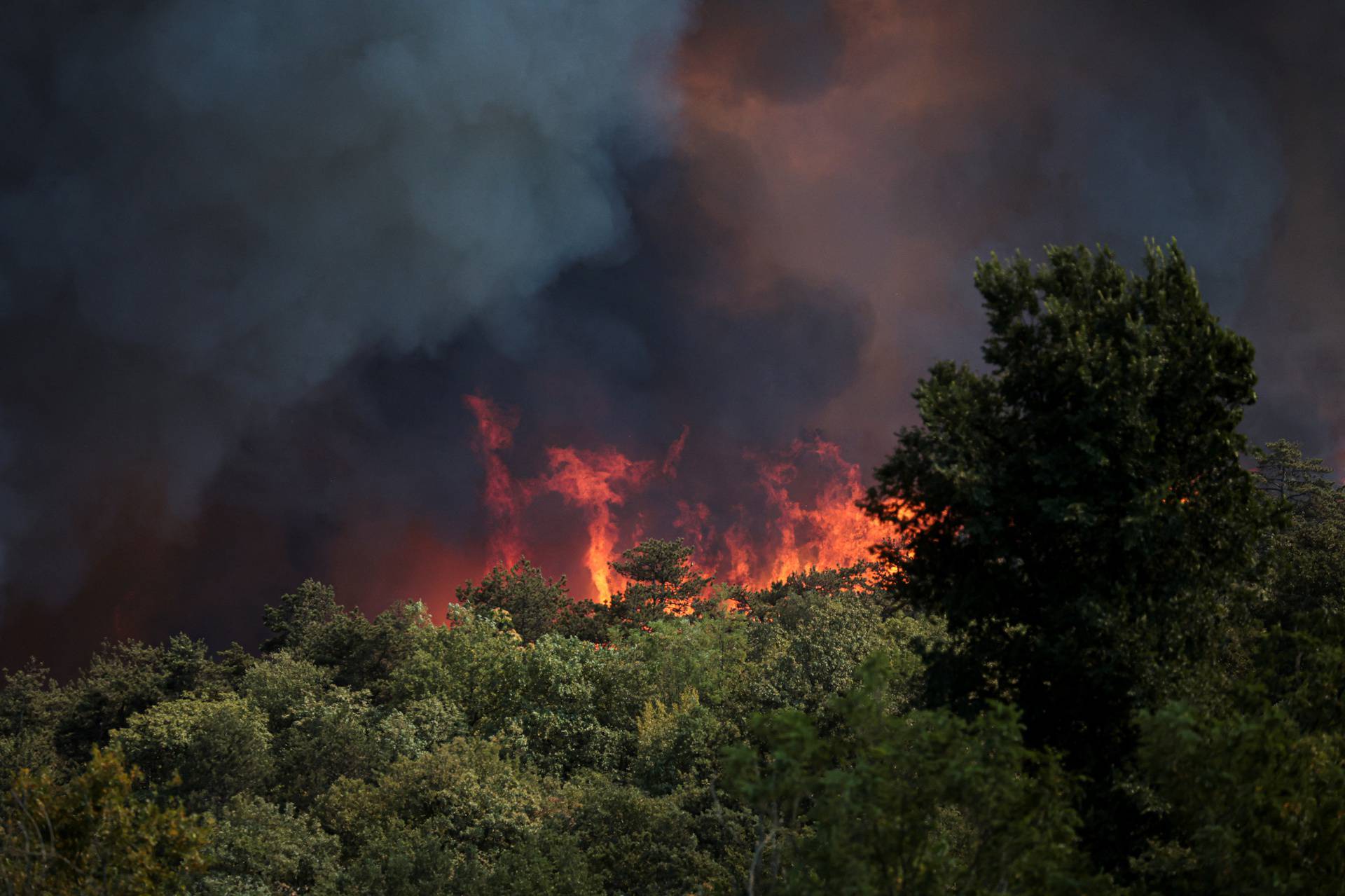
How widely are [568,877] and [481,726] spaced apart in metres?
21.4

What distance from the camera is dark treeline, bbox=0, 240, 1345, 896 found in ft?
41.2

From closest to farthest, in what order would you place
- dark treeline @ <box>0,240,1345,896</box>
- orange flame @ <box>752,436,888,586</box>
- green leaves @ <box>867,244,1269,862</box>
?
dark treeline @ <box>0,240,1345,896</box> < green leaves @ <box>867,244,1269,862</box> < orange flame @ <box>752,436,888,586</box>

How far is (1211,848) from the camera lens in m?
12.3

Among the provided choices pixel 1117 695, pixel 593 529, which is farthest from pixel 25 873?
pixel 593 529

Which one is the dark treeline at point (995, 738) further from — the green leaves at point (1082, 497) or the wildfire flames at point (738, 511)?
the wildfire flames at point (738, 511)

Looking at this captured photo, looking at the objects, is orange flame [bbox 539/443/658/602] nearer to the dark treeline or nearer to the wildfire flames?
the wildfire flames

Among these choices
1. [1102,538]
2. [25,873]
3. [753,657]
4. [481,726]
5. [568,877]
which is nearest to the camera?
[25,873]

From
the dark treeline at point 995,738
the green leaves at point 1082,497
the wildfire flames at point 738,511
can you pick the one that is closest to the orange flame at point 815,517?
the wildfire flames at point 738,511

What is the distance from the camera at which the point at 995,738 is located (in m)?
12.4

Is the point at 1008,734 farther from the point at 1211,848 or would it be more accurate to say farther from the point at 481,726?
the point at 481,726

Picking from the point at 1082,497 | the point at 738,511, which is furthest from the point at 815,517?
the point at 1082,497

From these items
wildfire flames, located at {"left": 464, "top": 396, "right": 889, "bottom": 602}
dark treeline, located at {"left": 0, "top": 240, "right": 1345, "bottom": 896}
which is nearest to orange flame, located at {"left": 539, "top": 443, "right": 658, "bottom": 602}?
wildfire flames, located at {"left": 464, "top": 396, "right": 889, "bottom": 602}

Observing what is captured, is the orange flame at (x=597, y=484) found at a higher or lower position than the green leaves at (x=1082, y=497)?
higher

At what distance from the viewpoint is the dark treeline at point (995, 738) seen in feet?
41.2
